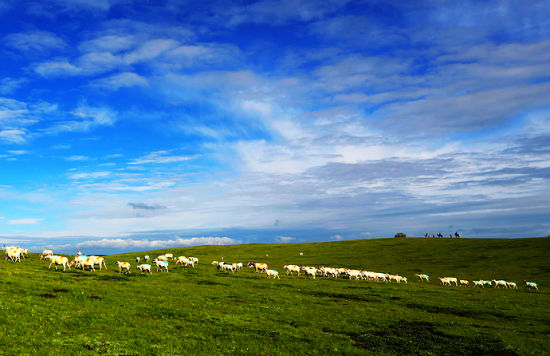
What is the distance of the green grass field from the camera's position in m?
19.7

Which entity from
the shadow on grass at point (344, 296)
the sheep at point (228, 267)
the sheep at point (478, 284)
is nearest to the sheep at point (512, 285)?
the sheep at point (478, 284)

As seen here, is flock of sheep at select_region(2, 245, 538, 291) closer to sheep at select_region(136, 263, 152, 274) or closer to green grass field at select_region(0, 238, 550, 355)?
sheep at select_region(136, 263, 152, 274)

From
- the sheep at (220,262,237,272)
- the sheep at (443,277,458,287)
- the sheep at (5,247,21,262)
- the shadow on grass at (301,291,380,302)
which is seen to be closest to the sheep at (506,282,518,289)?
the sheep at (443,277,458,287)

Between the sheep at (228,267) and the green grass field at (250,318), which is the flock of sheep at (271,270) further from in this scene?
the green grass field at (250,318)

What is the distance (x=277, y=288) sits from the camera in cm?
4394

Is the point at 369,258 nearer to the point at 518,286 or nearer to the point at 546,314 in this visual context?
the point at 518,286

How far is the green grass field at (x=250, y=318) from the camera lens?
19.7m

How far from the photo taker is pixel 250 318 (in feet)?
88.3

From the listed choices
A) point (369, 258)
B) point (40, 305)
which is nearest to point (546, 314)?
point (40, 305)

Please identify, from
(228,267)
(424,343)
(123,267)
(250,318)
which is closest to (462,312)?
(424,343)

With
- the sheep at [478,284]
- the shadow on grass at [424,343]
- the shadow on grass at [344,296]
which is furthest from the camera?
the sheep at [478,284]

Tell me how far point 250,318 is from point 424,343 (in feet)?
42.8

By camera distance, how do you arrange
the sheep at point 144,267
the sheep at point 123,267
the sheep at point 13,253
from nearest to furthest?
the sheep at point 123,267, the sheep at point 13,253, the sheep at point 144,267

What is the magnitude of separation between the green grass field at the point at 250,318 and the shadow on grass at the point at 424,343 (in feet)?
0.24
